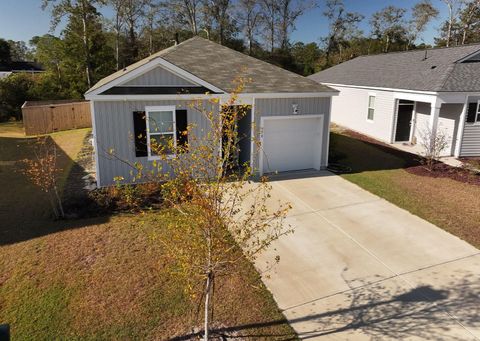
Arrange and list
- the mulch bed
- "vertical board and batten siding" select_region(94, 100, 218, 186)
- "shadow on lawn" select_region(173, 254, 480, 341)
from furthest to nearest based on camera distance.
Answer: the mulch bed
"vertical board and batten siding" select_region(94, 100, 218, 186)
"shadow on lawn" select_region(173, 254, 480, 341)

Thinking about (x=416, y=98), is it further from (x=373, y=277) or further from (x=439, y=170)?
(x=373, y=277)

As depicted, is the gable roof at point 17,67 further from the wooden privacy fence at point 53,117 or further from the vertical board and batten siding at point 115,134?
the vertical board and batten siding at point 115,134

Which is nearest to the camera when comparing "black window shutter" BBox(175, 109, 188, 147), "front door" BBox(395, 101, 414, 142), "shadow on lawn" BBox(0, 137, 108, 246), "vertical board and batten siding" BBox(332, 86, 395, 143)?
"shadow on lawn" BBox(0, 137, 108, 246)

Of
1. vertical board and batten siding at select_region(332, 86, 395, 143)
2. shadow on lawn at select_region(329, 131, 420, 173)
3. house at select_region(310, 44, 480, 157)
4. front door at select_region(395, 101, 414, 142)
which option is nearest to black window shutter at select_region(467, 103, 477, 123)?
house at select_region(310, 44, 480, 157)

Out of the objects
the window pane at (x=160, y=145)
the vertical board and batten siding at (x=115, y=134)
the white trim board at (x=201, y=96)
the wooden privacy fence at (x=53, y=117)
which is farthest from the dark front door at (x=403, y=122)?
the wooden privacy fence at (x=53, y=117)

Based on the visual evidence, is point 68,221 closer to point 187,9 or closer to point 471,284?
point 471,284

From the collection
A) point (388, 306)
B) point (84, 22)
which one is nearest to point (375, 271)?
point (388, 306)

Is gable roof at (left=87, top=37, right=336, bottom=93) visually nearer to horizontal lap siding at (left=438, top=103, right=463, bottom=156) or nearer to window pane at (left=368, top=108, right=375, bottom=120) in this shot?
horizontal lap siding at (left=438, top=103, right=463, bottom=156)
